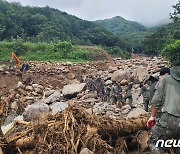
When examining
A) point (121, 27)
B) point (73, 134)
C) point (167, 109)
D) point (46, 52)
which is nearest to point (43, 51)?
point (46, 52)

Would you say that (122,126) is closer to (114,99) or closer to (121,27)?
(114,99)

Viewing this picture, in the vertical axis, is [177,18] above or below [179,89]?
above

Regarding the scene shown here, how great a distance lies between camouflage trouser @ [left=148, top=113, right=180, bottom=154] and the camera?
11.0 ft

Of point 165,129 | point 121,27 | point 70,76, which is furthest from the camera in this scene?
point 121,27

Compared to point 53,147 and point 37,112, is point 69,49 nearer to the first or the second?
point 37,112

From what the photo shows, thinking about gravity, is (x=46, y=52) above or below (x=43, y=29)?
below

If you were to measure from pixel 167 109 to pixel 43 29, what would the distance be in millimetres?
46766

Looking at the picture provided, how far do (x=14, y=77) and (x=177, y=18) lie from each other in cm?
2726

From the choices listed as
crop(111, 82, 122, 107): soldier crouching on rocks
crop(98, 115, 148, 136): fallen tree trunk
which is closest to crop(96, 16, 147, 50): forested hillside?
crop(111, 82, 122, 107): soldier crouching on rocks

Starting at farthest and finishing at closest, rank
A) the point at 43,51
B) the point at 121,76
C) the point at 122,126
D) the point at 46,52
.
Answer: the point at 43,51 < the point at 46,52 < the point at 121,76 < the point at 122,126

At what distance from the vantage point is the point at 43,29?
4875 centimetres

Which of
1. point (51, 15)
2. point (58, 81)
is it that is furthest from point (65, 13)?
point (58, 81)

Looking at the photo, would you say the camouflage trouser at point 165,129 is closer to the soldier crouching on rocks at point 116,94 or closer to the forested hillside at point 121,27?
the soldier crouching on rocks at point 116,94

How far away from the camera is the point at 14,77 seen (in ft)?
57.7
